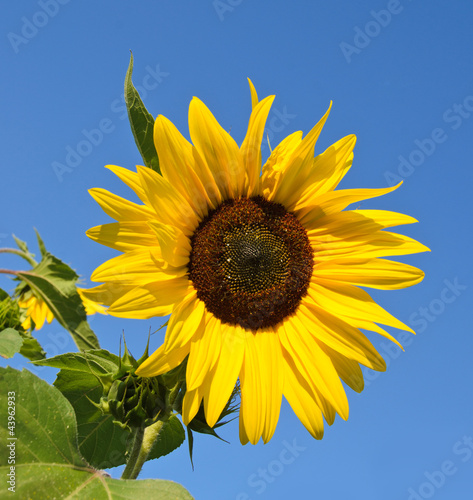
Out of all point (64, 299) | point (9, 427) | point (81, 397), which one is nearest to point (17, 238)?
point (64, 299)

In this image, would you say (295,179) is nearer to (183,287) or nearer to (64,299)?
(183,287)

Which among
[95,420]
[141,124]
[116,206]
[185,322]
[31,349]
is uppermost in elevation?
[141,124]

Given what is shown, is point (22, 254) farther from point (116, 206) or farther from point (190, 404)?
point (190, 404)

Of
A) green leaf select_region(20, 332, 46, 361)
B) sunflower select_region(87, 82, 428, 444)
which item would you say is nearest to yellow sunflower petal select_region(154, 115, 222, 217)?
sunflower select_region(87, 82, 428, 444)

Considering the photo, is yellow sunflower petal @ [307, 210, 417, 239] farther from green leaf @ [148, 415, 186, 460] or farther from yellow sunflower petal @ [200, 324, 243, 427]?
green leaf @ [148, 415, 186, 460]

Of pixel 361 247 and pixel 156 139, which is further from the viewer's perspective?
pixel 361 247

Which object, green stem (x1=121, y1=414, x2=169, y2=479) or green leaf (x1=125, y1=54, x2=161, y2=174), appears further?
green leaf (x1=125, y1=54, x2=161, y2=174)

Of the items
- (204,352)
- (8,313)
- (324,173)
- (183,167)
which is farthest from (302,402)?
(8,313)
